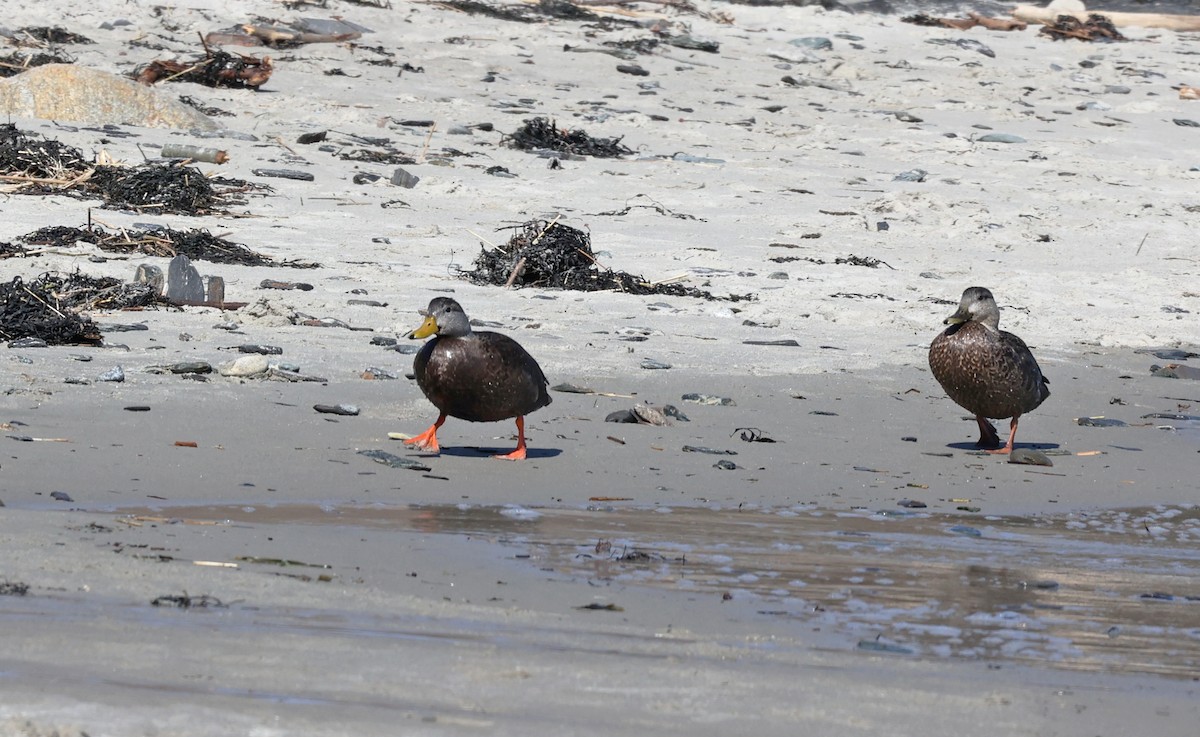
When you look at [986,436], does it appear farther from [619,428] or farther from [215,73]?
[215,73]

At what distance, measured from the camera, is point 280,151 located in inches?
555

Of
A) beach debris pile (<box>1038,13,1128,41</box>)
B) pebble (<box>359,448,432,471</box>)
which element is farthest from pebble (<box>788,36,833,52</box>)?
pebble (<box>359,448,432,471</box>)

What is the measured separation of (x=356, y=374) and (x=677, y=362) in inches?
72.8

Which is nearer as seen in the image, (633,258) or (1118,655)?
(1118,655)

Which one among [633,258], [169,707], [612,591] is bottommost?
[633,258]

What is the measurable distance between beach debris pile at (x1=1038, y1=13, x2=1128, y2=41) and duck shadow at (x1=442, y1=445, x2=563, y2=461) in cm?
1694

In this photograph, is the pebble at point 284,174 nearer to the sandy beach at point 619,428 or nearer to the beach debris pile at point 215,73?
the sandy beach at point 619,428

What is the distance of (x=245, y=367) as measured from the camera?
26.2 feet

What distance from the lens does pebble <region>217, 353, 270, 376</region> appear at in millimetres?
7969

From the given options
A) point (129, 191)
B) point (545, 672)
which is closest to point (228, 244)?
point (129, 191)

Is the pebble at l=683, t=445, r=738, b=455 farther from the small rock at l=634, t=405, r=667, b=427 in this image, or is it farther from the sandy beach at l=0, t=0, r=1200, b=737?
the small rock at l=634, t=405, r=667, b=427

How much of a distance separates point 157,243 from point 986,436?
5617 millimetres

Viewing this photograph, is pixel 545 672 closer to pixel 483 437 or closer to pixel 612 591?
pixel 612 591

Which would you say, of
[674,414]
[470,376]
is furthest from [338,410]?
[674,414]
